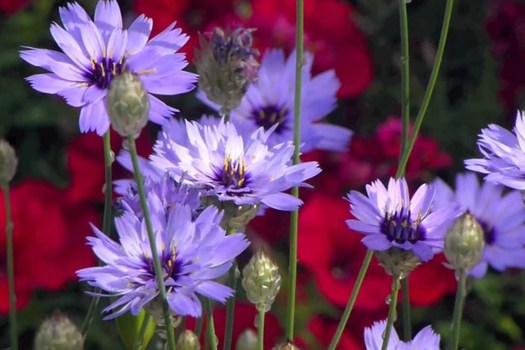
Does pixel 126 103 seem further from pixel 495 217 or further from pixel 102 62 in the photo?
pixel 495 217

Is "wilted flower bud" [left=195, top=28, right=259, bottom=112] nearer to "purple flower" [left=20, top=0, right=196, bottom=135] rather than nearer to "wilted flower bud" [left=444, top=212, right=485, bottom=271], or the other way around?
"purple flower" [left=20, top=0, right=196, bottom=135]

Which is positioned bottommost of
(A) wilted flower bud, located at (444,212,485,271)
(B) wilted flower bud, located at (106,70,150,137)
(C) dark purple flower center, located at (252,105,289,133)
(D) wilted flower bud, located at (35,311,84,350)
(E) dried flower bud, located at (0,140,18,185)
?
(D) wilted flower bud, located at (35,311,84,350)

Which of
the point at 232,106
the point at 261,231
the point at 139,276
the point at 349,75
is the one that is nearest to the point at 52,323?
the point at 139,276

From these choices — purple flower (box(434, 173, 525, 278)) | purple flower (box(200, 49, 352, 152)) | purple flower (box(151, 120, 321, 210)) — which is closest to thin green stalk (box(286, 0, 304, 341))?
purple flower (box(151, 120, 321, 210))

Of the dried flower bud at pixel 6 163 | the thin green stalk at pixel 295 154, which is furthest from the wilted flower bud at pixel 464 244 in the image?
the dried flower bud at pixel 6 163

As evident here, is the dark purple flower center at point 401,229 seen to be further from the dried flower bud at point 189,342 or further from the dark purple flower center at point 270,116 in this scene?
the dark purple flower center at point 270,116

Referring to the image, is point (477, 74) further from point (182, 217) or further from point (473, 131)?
point (182, 217)
